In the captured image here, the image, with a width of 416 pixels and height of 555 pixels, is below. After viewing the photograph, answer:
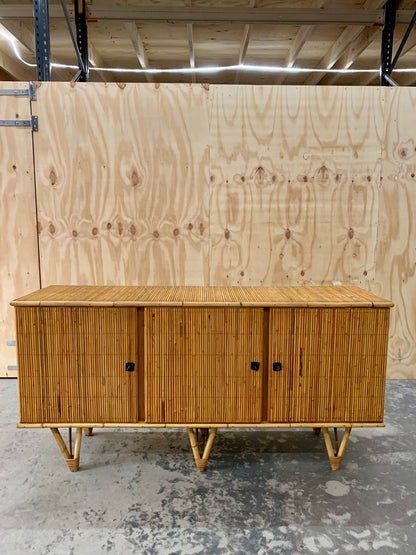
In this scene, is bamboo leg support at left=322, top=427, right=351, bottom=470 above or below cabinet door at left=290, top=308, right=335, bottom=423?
below

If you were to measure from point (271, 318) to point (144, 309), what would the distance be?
55 centimetres

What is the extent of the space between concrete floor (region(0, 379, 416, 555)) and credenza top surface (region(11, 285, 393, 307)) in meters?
0.78

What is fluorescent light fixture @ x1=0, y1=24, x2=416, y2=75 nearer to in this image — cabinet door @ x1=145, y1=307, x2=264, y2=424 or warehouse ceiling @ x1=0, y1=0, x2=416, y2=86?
warehouse ceiling @ x1=0, y1=0, x2=416, y2=86

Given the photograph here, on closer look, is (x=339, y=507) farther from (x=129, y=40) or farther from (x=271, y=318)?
(x=129, y=40)

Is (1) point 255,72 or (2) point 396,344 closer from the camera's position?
(2) point 396,344

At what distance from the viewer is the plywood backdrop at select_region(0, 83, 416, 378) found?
100 inches

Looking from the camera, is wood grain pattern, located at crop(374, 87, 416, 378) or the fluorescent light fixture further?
the fluorescent light fixture

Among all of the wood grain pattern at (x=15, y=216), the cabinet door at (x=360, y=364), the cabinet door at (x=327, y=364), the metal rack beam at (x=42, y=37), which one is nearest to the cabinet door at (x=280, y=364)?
the cabinet door at (x=327, y=364)

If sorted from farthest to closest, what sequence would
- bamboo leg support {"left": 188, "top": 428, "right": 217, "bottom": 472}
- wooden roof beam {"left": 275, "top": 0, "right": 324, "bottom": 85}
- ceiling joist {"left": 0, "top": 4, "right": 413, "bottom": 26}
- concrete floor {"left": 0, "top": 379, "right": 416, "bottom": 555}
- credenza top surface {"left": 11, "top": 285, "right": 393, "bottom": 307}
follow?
1. wooden roof beam {"left": 275, "top": 0, "right": 324, "bottom": 85}
2. ceiling joist {"left": 0, "top": 4, "right": 413, "bottom": 26}
3. bamboo leg support {"left": 188, "top": 428, "right": 217, "bottom": 472}
4. credenza top surface {"left": 11, "top": 285, "right": 393, "bottom": 307}
5. concrete floor {"left": 0, "top": 379, "right": 416, "bottom": 555}

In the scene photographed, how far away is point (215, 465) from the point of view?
1.78 metres

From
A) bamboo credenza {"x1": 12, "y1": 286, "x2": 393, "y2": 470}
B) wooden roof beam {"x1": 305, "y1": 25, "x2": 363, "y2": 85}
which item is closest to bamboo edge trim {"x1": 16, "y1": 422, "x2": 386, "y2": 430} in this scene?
bamboo credenza {"x1": 12, "y1": 286, "x2": 393, "y2": 470}

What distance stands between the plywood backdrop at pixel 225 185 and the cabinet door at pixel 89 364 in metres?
1.08

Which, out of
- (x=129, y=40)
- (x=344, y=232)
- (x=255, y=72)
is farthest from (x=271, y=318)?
(x=255, y=72)

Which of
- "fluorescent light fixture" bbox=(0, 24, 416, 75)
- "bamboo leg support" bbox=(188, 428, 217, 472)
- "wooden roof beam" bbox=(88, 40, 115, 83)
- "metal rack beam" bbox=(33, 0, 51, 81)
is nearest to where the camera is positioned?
"bamboo leg support" bbox=(188, 428, 217, 472)
